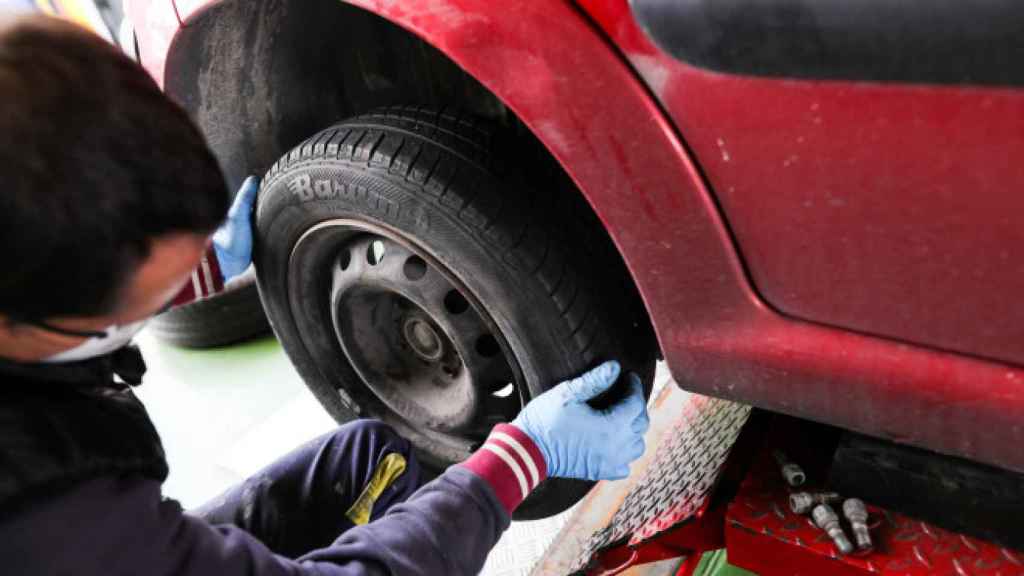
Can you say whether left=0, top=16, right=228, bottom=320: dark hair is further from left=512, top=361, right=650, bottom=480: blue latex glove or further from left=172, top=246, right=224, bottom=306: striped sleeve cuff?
left=172, top=246, right=224, bottom=306: striped sleeve cuff

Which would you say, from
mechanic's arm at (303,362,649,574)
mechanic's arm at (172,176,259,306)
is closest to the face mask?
mechanic's arm at (303,362,649,574)

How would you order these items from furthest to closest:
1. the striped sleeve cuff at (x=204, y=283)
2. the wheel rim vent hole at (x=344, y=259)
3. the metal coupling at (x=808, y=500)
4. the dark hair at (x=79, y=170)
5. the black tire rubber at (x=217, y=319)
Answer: the black tire rubber at (x=217, y=319) < the striped sleeve cuff at (x=204, y=283) < the wheel rim vent hole at (x=344, y=259) < the metal coupling at (x=808, y=500) < the dark hair at (x=79, y=170)

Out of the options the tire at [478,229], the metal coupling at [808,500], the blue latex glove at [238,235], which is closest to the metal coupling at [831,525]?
the metal coupling at [808,500]

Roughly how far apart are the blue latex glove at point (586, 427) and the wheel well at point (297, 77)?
0.39 feet

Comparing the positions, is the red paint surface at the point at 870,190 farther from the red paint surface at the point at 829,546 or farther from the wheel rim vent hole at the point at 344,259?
the wheel rim vent hole at the point at 344,259

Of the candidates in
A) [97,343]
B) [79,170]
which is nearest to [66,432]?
[97,343]

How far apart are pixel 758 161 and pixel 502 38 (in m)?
0.32

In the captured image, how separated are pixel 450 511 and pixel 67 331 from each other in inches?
20.0

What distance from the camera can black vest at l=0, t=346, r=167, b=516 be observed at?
0.67 metres

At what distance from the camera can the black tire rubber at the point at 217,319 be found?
2.37 meters

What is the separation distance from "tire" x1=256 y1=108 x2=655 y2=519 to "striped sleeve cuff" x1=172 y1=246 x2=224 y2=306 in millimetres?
629

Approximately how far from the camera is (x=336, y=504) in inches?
51.3

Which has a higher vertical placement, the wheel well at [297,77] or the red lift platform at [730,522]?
the wheel well at [297,77]

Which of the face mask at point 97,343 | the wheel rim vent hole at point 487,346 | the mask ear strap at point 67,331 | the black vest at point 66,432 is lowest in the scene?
the wheel rim vent hole at point 487,346
